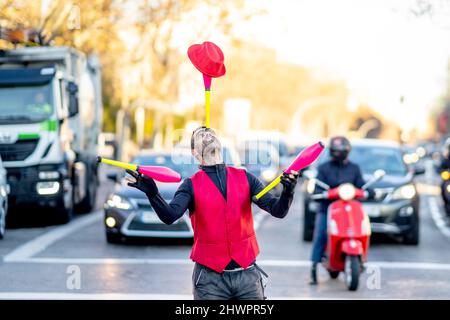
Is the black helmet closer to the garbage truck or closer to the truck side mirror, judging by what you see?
the garbage truck

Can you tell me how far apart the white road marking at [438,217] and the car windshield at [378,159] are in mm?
2174

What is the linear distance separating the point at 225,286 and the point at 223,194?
0.50 meters

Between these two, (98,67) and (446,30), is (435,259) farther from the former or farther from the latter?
(98,67)

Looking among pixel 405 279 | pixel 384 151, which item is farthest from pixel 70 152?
pixel 405 279

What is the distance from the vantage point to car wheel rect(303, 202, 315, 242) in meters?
15.5

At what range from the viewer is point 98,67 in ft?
77.8

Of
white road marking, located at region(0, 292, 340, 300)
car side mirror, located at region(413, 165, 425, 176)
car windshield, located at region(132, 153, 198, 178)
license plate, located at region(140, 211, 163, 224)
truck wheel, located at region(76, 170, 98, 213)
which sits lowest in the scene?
truck wheel, located at region(76, 170, 98, 213)

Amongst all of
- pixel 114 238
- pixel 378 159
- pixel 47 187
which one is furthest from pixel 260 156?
pixel 114 238

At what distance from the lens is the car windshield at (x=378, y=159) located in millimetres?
16031

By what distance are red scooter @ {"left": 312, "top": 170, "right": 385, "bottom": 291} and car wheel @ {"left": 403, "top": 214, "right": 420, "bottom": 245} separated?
166 inches

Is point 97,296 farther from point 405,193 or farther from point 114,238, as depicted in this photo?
point 405,193

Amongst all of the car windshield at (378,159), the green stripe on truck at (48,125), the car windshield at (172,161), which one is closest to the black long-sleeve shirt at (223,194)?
the car windshield at (172,161)

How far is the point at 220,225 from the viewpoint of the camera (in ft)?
18.8

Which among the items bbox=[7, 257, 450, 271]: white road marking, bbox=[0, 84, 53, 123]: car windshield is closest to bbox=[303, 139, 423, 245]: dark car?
bbox=[7, 257, 450, 271]: white road marking
